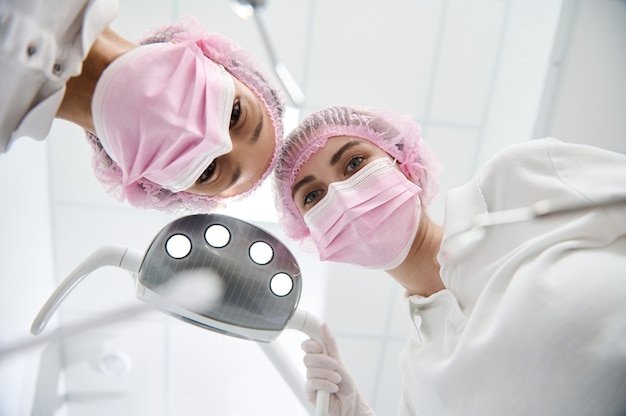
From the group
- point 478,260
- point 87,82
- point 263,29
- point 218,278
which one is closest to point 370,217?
point 478,260

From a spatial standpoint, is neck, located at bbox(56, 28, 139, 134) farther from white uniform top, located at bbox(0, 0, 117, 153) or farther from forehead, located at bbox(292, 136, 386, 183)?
forehead, located at bbox(292, 136, 386, 183)

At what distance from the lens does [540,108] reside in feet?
3.95

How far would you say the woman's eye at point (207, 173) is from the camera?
827 mm

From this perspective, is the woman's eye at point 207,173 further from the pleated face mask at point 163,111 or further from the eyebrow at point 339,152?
the eyebrow at point 339,152

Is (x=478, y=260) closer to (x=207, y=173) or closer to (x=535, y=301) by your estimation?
(x=535, y=301)

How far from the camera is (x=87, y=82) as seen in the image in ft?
2.10

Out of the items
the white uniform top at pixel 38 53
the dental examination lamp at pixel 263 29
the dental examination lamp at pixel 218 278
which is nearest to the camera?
the white uniform top at pixel 38 53

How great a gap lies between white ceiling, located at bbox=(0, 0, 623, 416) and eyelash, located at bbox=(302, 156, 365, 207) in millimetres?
323

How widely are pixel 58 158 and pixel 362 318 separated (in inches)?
46.3

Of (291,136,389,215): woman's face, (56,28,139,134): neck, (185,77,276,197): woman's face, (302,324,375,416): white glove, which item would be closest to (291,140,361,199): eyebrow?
(291,136,389,215): woman's face

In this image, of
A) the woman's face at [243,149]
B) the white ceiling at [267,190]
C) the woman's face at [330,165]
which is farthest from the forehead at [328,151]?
the white ceiling at [267,190]

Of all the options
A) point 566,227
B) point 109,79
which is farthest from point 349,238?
point 109,79

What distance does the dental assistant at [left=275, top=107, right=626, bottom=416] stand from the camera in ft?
1.96

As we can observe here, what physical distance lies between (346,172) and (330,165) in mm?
44
